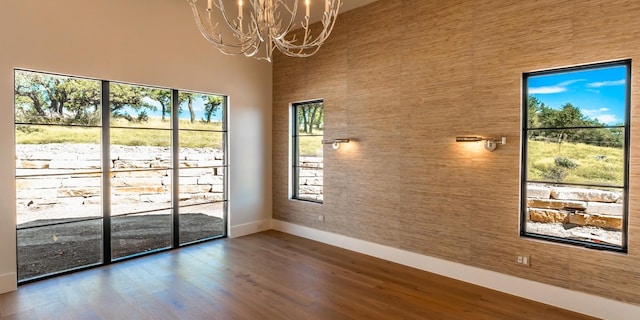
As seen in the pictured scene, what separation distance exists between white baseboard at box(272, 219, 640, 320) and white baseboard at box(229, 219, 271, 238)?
148 centimetres

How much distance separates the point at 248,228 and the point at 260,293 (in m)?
2.59

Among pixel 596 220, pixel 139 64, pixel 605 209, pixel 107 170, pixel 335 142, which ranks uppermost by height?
pixel 139 64

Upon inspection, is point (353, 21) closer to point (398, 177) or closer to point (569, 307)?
point (398, 177)

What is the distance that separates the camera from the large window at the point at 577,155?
3271 millimetres

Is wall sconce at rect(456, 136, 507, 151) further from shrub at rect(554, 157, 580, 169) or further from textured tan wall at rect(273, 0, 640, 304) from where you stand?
shrub at rect(554, 157, 580, 169)

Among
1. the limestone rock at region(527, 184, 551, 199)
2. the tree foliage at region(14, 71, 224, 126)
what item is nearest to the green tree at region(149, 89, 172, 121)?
the tree foliage at region(14, 71, 224, 126)

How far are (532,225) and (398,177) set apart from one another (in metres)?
1.66

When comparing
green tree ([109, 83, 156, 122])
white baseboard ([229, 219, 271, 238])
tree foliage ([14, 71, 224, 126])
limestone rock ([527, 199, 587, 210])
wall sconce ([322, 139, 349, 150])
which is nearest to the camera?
limestone rock ([527, 199, 587, 210])

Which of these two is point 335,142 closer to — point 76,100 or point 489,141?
point 489,141

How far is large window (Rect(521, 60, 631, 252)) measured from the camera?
327 cm

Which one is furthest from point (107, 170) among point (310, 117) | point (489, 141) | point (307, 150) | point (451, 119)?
point (489, 141)

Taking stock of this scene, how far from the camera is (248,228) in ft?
20.4

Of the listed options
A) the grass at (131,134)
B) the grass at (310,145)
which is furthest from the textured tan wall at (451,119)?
the grass at (131,134)

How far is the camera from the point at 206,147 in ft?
18.8
